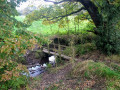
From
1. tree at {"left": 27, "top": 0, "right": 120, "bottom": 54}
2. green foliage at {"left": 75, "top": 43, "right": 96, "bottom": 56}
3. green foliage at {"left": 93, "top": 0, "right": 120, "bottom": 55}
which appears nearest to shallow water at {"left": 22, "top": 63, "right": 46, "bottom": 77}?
green foliage at {"left": 75, "top": 43, "right": 96, "bottom": 56}

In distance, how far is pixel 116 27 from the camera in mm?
8234

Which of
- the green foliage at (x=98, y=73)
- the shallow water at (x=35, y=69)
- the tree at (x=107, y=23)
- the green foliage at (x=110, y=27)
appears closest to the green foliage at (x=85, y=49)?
the tree at (x=107, y=23)

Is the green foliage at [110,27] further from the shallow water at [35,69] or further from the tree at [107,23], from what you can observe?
the shallow water at [35,69]

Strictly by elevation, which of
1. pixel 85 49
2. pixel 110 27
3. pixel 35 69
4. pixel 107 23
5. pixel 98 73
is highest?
pixel 107 23

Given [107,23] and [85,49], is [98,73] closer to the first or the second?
[107,23]

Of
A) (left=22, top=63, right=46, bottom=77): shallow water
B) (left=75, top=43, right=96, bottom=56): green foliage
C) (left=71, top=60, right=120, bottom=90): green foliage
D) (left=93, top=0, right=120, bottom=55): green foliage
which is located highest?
(left=93, top=0, right=120, bottom=55): green foliage

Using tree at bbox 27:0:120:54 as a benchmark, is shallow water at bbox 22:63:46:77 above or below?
below

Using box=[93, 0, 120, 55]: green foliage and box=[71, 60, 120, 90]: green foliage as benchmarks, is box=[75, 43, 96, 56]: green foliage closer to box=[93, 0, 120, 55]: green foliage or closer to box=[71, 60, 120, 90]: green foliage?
box=[93, 0, 120, 55]: green foliage

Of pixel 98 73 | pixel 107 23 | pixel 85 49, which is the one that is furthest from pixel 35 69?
pixel 107 23

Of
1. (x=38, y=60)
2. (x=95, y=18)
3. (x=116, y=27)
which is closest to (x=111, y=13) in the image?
(x=116, y=27)

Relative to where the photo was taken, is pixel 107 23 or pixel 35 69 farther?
pixel 35 69

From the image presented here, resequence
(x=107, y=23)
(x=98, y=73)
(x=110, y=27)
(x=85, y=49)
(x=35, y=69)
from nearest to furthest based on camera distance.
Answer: (x=98, y=73) → (x=107, y=23) → (x=110, y=27) → (x=85, y=49) → (x=35, y=69)

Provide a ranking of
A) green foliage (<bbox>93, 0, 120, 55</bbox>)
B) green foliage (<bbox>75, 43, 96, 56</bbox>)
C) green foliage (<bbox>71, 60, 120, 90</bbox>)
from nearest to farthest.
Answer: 1. green foliage (<bbox>71, 60, 120, 90</bbox>)
2. green foliage (<bbox>93, 0, 120, 55</bbox>)
3. green foliage (<bbox>75, 43, 96, 56</bbox>)

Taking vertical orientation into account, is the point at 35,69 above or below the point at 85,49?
below
